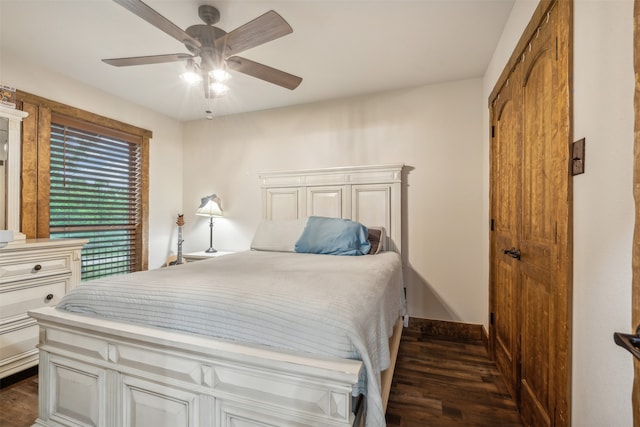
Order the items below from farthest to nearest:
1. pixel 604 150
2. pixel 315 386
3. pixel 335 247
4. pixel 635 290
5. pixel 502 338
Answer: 1. pixel 335 247
2. pixel 502 338
3. pixel 315 386
4. pixel 604 150
5. pixel 635 290

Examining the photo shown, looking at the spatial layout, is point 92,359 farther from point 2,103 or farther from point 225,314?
point 2,103

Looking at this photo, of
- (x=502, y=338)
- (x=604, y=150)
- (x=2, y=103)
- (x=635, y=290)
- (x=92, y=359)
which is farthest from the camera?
(x=2, y=103)

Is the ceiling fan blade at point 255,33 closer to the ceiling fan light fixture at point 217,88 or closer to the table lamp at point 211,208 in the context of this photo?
the ceiling fan light fixture at point 217,88

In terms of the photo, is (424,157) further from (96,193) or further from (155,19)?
(96,193)

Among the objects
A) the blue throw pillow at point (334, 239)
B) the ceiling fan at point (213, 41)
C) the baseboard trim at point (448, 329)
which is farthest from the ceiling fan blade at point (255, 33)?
the baseboard trim at point (448, 329)

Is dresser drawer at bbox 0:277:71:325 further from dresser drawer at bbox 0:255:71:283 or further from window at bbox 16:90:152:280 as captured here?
window at bbox 16:90:152:280

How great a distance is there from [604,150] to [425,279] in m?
2.12

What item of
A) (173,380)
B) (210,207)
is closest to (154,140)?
(210,207)

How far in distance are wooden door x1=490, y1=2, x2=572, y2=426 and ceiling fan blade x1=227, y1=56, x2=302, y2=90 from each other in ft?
4.25

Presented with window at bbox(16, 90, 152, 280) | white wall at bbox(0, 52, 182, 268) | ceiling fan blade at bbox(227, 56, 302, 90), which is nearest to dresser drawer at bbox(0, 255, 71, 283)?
window at bbox(16, 90, 152, 280)

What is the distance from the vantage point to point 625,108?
0.75 metres

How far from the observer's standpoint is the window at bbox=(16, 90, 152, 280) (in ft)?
7.89

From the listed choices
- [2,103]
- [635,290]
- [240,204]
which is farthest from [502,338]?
[2,103]

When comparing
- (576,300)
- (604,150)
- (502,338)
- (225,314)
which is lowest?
(502,338)
